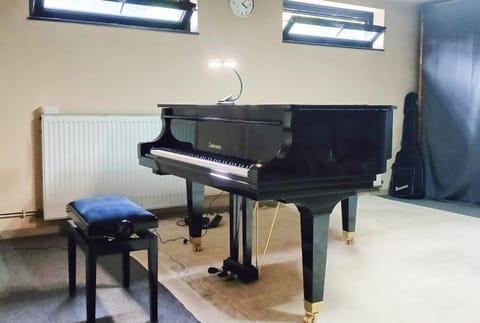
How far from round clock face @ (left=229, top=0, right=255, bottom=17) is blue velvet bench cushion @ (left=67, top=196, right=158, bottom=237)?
264 cm

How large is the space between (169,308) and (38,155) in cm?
194

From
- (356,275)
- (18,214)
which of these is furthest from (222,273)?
(18,214)

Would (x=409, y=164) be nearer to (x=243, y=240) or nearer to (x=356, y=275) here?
Answer: (x=356, y=275)

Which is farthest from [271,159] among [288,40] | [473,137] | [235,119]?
[473,137]

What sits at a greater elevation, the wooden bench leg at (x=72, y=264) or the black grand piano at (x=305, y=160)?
the black grand piano at (x=305, y=160)

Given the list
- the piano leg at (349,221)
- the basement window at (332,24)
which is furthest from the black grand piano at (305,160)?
the basement window at (332,24)

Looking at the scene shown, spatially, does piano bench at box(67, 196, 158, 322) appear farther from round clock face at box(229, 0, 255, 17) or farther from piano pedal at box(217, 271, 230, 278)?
round clock face at box(229, 0, 255, 17)

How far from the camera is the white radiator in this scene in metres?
3.66

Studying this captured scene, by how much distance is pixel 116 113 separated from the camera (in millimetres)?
4031

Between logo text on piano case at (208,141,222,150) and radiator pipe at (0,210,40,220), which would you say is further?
radiator pipe at (0,210,40,220)

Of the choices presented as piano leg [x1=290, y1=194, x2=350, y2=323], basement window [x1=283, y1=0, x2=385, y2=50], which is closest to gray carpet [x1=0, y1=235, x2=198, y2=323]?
piano leg [x1=290, y1=194, x2=350, y2=323]

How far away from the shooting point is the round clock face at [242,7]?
447 cm

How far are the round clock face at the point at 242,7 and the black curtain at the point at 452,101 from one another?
7.63ft

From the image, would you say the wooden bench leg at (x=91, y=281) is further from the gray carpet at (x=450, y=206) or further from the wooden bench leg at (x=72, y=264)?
the gray carpet at (x=450, y=206)
